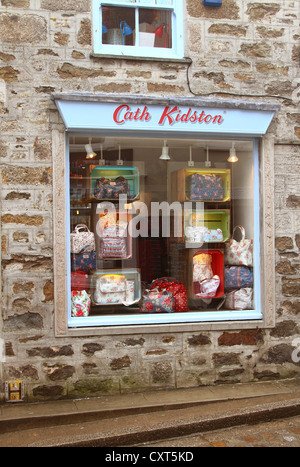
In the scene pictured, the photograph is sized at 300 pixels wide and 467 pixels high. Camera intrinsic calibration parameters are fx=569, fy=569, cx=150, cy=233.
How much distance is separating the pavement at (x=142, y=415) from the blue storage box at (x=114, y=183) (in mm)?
2136

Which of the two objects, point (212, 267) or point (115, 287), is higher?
point (212, 267)

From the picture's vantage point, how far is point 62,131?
18.9 feet

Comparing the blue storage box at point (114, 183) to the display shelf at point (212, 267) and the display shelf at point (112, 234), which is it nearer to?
the display shelf at point (112, 234)

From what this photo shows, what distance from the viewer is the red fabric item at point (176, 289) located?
632cm

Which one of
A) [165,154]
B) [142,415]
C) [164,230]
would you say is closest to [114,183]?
[165,154]

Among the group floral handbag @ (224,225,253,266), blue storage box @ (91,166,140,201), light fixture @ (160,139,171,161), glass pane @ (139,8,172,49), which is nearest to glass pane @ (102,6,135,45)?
glass pane @ (139,8,172,49)

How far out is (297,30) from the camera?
6277mm

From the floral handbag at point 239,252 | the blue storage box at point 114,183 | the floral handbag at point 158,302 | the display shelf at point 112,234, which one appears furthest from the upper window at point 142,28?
the floral handbag at point 158,302

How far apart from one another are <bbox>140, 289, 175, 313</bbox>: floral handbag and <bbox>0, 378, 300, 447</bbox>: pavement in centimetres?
87

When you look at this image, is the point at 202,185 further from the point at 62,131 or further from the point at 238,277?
the point at 62,131

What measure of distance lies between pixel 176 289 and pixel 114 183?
4.49 ft

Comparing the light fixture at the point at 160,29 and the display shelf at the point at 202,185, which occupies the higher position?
the light fixture at the point at 160,29

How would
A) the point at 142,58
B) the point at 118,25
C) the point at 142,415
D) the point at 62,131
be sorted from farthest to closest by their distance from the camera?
the point at 118,25 < the point at 142,58 < the point at 62,131 < the point at 142,415

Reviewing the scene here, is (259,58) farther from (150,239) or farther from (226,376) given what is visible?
(226,376)
